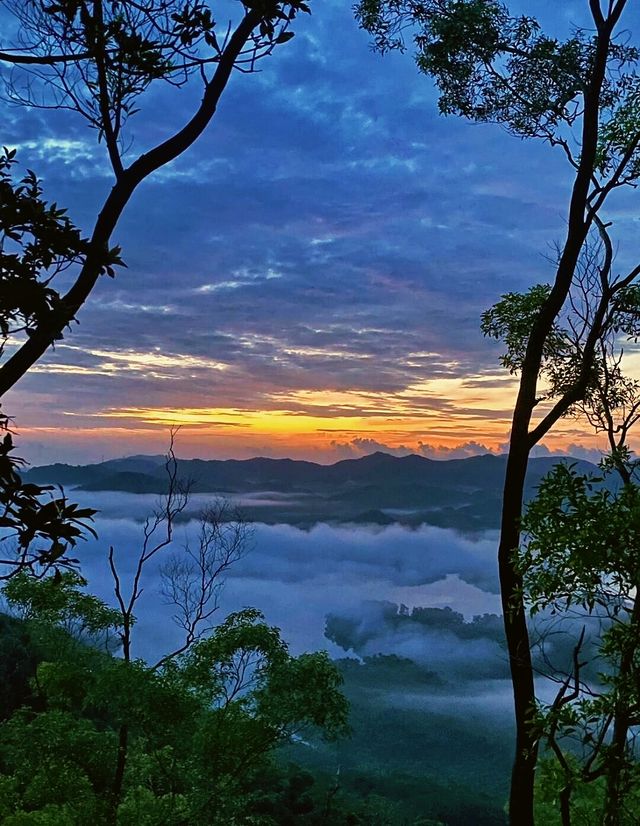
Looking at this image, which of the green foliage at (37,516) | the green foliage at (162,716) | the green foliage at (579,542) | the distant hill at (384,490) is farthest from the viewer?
the distant hill at (384,490)

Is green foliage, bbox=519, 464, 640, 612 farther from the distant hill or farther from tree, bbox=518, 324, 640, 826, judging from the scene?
the distant hill

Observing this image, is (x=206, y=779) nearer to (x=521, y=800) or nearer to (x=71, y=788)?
(x=71, y=788)

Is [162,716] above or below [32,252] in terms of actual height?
below

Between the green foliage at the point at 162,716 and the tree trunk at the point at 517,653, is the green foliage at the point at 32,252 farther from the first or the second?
the green foliage at the point at 162,716

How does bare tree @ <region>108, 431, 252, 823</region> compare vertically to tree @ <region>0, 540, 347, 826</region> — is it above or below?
above

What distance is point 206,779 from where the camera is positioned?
5914 mm

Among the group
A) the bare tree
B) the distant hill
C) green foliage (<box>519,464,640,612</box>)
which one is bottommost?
the distant hill

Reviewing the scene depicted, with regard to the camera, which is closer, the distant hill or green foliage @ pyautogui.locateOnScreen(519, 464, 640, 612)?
green foliage @ pyautogui.locateOnScreen(519, 464, 640, 612)

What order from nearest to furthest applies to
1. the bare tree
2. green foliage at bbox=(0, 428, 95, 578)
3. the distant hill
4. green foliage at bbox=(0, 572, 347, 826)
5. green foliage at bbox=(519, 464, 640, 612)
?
green foliage at bbox=(0, 428, 95, 578) < green foliage at bbox=(519, 464, 640, 612) < green foliage at bbox=(0, 572, 347, 826) < the bare tree < the distant hill

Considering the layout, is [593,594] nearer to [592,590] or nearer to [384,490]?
[592,590]

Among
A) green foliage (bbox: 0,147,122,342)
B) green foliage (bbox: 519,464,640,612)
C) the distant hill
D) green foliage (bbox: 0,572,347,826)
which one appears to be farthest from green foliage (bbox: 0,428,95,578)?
the distant hill

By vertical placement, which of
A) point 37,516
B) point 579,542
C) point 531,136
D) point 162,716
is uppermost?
point 531,136

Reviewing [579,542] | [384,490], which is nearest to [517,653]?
[579,542]

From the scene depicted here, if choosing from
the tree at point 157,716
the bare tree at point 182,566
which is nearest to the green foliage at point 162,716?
the tree at point 157,716
